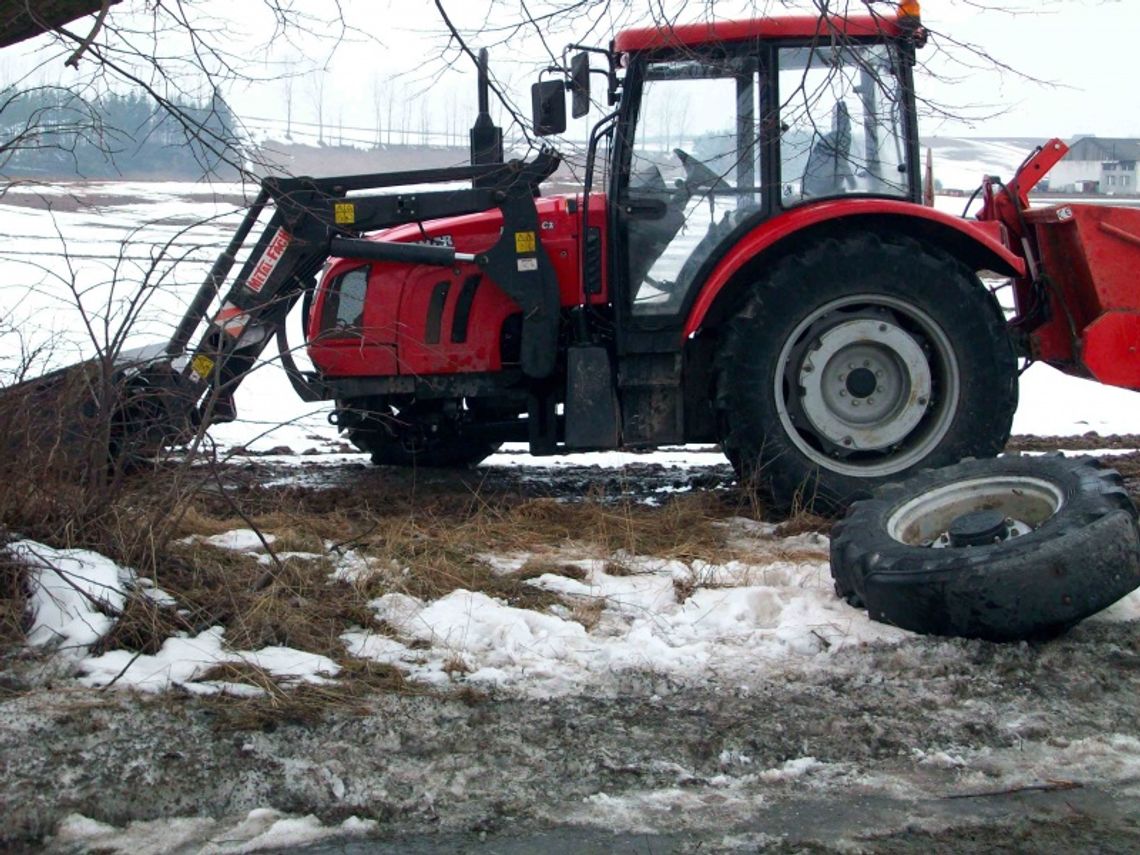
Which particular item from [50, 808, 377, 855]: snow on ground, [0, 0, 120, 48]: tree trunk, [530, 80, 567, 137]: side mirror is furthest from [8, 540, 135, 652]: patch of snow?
[530, 80, 567, 137]: side mirror

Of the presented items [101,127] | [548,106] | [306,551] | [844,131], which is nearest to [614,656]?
[306,551]

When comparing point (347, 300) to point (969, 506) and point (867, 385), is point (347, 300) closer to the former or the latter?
point (867, 385)

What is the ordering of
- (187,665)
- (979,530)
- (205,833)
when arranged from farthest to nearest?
(979,530), (187,665), (205,833)

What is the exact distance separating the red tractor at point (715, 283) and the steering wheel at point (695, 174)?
2 centimetres

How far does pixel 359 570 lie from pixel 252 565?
0.44m

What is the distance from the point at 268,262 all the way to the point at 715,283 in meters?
2.44

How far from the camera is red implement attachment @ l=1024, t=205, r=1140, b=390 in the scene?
272 inches

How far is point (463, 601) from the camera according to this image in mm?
5180

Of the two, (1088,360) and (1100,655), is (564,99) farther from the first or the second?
(1100,655)

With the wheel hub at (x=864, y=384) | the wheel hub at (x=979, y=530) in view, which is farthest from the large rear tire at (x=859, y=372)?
the wheel hub at (x=979, y=530)

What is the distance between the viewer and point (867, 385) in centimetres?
691

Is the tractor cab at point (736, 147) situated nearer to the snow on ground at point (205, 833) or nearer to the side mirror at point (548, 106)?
the side mirror at point (548, 106)

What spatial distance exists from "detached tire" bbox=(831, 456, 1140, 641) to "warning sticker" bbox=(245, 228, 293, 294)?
135 inches

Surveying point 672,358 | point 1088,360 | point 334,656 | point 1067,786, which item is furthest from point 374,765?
point 1088,360
